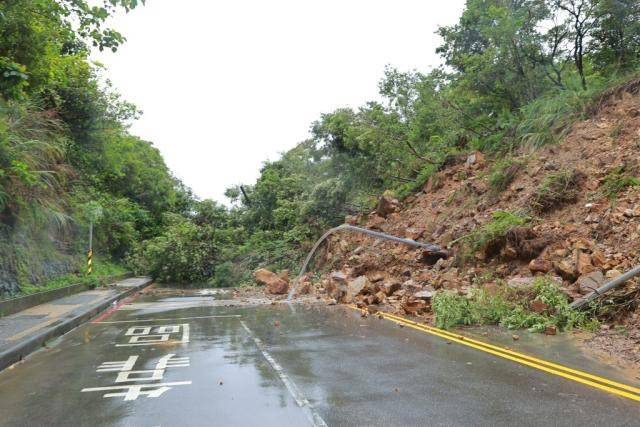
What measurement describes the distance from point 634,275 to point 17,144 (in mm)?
15445

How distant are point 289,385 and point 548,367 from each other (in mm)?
3128

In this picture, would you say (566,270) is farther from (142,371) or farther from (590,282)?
(142,371)

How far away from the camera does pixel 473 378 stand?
595cm

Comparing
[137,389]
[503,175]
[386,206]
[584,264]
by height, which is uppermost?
[503,175]

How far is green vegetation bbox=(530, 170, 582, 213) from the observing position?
12.5 m

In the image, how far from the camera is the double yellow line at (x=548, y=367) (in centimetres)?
522

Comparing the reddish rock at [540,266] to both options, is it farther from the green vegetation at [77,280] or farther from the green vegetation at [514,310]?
the green vegetation at [77,280]

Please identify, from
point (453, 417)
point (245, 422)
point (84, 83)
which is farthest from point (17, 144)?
point (453, 417)

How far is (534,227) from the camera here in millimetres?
12258

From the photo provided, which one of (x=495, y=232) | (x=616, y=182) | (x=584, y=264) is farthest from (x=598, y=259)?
(x=495, y=232)

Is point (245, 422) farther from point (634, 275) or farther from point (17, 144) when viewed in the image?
point (17, 144)

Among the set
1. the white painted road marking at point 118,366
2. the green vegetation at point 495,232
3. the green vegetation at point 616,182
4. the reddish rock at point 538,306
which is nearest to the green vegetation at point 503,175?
the green vegetation at point 495,232

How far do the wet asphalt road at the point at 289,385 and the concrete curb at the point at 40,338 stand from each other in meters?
0.21

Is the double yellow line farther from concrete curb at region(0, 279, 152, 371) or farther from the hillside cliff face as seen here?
concrete curb at region(0, 279, 152, 371)
